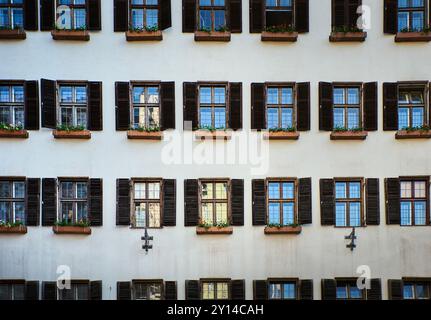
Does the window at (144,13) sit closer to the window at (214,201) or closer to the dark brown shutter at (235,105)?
the dark brown shutter at (235,105)

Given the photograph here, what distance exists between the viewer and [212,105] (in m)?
13.3

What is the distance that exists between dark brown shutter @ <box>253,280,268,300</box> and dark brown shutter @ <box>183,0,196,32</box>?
20.1ft

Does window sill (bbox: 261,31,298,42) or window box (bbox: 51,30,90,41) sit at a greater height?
window box (bbox: 51,30,90,41)

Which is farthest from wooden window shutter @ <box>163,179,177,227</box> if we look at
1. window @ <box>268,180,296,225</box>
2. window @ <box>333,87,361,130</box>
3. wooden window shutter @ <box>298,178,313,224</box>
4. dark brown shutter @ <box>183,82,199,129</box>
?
window @ <box>333,87,361,130</box>

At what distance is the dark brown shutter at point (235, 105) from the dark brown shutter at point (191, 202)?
5.35ft

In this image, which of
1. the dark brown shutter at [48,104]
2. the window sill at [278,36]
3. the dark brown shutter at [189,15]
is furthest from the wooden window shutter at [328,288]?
the dark brown shutter at [48,104]

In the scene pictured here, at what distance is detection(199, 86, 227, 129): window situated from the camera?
13352 mm

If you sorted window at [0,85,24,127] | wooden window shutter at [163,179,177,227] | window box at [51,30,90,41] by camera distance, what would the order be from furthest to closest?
1. window at [0,85,24,127]
2. wooden window shutter at [163,179,177,227]
3. window box at [51,30,90,41]

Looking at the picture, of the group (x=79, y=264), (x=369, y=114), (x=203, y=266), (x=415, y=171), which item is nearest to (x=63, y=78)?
(x=79, y=264)

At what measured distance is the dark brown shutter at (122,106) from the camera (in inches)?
517

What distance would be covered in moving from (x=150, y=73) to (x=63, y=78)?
6.71 feet

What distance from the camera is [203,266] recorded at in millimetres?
13148

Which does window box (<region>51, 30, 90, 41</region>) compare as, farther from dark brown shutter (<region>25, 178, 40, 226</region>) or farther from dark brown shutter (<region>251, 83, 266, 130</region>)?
dark brown shutter (<region>251, 83, 266, 130</region>)

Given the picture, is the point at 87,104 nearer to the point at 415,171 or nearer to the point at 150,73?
the point at 150,73
